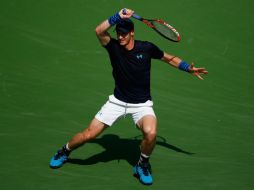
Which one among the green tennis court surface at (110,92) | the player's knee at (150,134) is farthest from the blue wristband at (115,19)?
the green tennis court surface at (110,92)

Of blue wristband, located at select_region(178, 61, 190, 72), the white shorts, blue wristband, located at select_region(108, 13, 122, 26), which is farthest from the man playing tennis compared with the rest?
blue wristband, located at select_region(178, 61, 190, 72)

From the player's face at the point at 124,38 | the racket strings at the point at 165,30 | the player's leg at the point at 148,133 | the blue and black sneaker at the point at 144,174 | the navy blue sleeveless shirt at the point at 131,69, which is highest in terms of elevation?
the racket strings at the point at 165,30

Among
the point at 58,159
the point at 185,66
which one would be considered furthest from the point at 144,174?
the point at 185,66

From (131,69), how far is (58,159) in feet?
5.72

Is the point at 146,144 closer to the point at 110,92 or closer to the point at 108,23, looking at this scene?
the point at 108,23

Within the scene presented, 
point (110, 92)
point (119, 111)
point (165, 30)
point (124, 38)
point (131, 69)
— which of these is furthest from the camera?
point (110, 92)

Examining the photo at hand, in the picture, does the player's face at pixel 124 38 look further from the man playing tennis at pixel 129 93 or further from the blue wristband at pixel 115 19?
the blue wristband at pixel 115 19

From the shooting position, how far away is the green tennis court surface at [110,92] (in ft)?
25.5

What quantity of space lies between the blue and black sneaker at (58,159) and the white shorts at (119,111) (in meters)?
0.78

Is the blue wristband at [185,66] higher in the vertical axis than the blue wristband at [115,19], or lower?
lower

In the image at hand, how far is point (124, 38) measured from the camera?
24.5ft

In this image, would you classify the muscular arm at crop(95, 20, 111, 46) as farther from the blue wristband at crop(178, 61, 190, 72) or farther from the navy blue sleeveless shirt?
the blue wristband at crop(178, 61, 190, 72)

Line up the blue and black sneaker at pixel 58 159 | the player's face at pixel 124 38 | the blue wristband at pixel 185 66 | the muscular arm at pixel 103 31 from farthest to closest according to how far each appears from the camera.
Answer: the blue wristband at pixel 185 66, the blue and black sneaker at pixel 58 159, the player's face at pixel 124 38, the muscular arm at pixel 103 31

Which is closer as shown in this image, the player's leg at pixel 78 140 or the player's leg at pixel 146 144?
the player's leg at pixel 146 144
